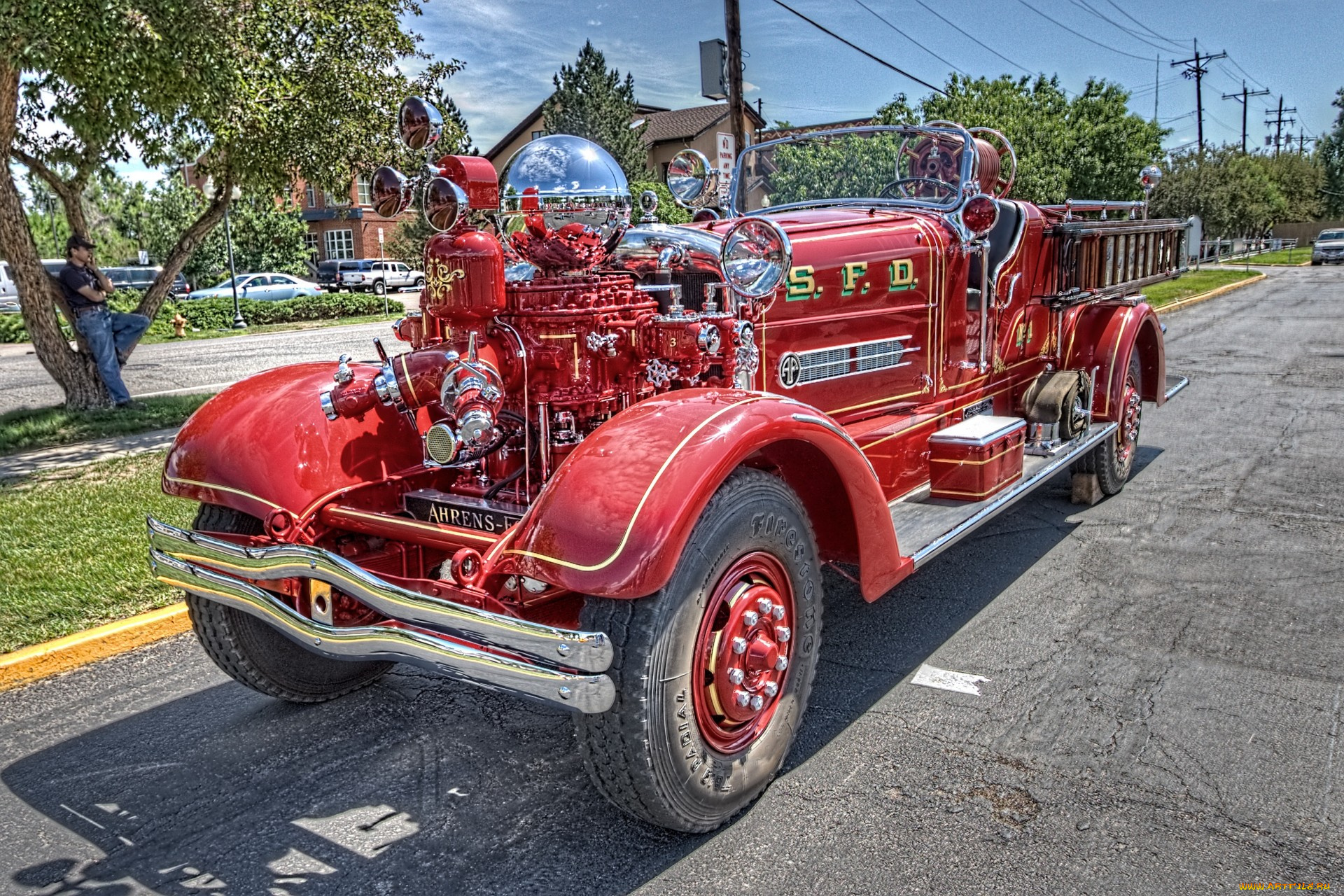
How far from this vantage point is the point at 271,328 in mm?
23766

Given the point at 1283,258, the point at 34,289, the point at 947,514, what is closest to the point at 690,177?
the point at 947,514

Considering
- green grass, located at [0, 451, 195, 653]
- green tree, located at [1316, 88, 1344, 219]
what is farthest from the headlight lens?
green tree, located at [1316, 88, 1344, 219]

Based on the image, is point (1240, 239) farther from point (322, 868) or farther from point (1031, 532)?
point (322, 868)

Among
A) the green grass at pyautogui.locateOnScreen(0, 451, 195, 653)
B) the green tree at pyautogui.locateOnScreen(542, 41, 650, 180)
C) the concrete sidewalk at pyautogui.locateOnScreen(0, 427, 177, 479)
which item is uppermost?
the green tree at pyautogui.locateOnScreen(542, 41, 650, 180)

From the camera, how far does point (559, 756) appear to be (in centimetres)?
340

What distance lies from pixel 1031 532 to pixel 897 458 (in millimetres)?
1539

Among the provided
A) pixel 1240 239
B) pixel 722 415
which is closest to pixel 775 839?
pixel 722 415

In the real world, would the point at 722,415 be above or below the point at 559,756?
above

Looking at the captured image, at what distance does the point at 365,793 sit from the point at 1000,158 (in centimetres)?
486

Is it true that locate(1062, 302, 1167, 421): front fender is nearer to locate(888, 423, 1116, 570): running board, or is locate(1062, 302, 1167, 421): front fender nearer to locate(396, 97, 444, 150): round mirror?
locate(888, 423, 1116, 570): running board

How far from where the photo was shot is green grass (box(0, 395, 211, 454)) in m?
8.36

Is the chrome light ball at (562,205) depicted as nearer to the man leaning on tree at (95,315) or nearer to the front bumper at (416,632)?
the front bumper at (416,632)

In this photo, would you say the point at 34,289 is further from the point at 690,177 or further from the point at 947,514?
the point at 947,514

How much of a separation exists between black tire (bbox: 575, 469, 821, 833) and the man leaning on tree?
829 centimetres
